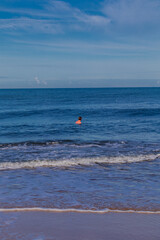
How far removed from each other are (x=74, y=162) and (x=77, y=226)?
677cm

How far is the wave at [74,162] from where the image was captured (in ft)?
41.6

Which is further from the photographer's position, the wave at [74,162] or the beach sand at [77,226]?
the wave at [74,162]

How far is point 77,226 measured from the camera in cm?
655

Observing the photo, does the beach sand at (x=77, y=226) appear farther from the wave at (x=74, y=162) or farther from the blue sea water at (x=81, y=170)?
the wave at (x=74, y=162)

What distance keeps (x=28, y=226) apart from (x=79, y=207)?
1842 millimetres

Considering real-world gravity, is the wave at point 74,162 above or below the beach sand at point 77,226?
below

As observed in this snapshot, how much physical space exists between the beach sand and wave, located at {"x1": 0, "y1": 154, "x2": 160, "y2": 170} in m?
5.39

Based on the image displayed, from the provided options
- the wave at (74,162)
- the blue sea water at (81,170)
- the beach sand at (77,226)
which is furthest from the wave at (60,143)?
the beach sand at (77,226)

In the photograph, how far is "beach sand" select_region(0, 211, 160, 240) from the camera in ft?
19.8

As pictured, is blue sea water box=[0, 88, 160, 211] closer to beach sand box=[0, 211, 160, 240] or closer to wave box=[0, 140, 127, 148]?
wave box=[0, 140, 127, 148]

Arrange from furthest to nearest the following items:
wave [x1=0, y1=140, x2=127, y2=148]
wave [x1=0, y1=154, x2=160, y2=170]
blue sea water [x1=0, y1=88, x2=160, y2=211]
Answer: wave [x1=0, y1=140, x2=127, y2=148] → wave [x1=0, y1=154, x2=160, y2=170] → blue sea water [x1=0, y1=88, x2=160, y2=211]

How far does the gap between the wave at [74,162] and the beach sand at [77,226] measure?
539cm

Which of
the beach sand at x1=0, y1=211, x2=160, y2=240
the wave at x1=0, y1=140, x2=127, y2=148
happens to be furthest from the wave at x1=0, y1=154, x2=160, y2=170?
the beach sand at x1=0, y1=211, x2=160, y2=240

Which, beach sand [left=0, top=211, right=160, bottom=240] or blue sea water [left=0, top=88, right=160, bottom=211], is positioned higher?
beach sand [left=0, top=211, right=160, bottom=240]
